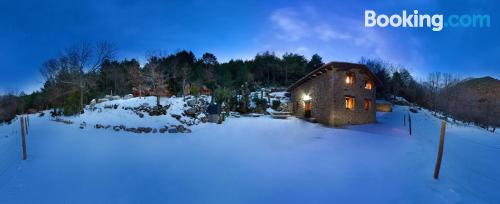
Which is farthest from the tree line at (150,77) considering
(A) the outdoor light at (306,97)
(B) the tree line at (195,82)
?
(A) the outdoor light at (306,97)

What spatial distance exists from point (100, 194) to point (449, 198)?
38.7 ft

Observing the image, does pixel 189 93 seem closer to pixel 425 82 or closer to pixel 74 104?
pixel 74 104

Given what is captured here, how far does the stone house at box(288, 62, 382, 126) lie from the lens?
2472cm

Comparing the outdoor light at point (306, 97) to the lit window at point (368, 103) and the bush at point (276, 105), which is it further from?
the lit window at point (368, 103)

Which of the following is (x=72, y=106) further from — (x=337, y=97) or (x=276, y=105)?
(x=337, y=97)

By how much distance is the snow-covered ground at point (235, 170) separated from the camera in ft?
29.7

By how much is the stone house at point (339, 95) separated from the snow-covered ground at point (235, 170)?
6.42 meters

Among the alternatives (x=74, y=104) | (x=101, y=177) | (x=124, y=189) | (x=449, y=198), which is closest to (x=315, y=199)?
(x=449, y=198)

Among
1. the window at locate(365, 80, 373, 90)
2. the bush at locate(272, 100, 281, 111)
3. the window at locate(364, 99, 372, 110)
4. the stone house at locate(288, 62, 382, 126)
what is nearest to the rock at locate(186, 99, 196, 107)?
the bush at locate(272, 100, 281, 111)

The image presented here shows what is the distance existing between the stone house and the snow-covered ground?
642cm

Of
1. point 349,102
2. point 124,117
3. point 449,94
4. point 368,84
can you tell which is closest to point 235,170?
point 124,117

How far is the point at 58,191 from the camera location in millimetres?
8977

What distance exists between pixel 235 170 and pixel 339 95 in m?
16.5

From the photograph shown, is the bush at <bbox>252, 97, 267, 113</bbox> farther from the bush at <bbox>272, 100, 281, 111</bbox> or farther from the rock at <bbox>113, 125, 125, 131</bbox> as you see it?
the rock at <bbox>113, 125, 125, 131</bbox>
